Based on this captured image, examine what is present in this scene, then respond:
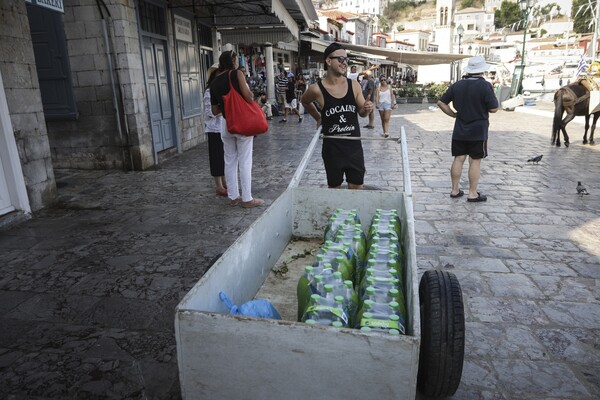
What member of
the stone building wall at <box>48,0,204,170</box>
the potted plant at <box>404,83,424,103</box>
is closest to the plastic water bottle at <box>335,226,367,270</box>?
the stone building wall at <box>48,0,204,170</box>

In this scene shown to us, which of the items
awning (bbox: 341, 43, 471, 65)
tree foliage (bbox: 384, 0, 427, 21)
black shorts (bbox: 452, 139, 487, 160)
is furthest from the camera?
tree foliage (bbox: 384, 0, 427, 21)

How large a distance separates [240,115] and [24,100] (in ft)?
8.99

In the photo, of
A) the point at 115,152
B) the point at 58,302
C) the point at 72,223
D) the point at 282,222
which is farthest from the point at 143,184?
the point at 282,222

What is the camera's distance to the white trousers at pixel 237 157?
5.37 m

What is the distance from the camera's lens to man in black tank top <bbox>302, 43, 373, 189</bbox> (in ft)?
12.9

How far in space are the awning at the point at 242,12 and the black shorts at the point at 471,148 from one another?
457cm

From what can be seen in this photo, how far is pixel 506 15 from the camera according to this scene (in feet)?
382

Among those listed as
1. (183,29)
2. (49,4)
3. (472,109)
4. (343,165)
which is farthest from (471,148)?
(183,29)

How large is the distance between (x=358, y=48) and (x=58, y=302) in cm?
2114

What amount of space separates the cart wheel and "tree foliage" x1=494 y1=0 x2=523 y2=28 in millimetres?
131707

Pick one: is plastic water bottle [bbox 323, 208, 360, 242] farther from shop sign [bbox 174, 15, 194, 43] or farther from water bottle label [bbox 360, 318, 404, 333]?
shop sign [bbox 174, 15, 194, 43]

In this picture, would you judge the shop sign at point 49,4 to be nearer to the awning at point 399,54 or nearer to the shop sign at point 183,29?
the shop sign at point 183,29

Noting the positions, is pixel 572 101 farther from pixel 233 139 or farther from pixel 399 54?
pixel 399 54

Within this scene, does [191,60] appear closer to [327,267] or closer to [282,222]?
[282,222]
